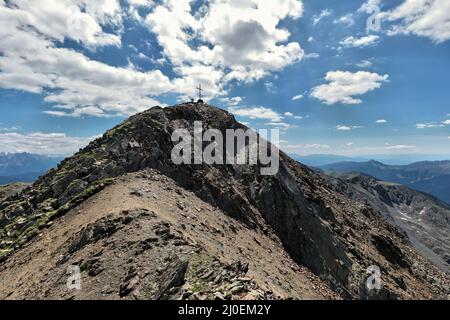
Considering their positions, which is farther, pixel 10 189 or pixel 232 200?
pixel 10 189

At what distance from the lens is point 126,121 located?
163ft

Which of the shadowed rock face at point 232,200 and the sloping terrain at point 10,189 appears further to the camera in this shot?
the sloping terrain at point 10,189

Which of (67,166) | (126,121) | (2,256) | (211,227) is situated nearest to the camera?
(2,256)

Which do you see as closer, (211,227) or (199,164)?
(211,227)

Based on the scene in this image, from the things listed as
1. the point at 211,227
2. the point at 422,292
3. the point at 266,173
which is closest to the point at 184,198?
the point at 211,227

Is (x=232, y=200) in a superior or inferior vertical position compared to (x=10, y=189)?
superior

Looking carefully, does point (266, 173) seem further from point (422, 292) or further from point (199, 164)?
point (422, 292)

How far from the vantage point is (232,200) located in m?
43.0

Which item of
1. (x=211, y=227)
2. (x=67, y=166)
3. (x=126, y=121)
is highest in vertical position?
(x=126, y=121)

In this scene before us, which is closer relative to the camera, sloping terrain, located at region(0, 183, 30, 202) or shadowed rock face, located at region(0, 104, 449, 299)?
shadowed rock face, located at region(0, 104, 449, 299)

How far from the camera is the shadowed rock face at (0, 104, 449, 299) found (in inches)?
1522

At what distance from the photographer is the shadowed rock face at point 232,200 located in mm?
38656

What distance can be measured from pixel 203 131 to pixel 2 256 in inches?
1238
